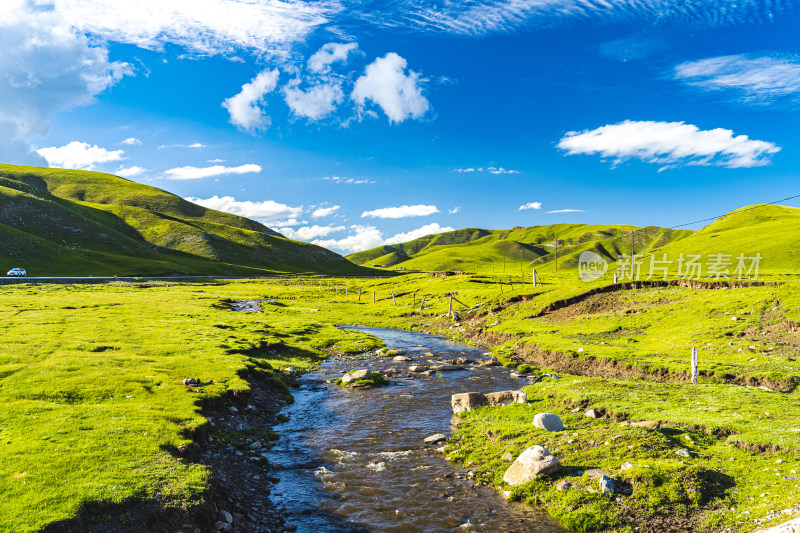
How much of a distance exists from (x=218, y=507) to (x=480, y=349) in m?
40.4

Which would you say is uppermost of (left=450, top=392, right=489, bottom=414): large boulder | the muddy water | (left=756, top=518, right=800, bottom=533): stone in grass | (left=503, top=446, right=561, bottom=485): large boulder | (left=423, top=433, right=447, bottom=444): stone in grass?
(left=756, top=518, right=800, bottom=533): stone in grass

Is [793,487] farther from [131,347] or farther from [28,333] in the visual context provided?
[28,333]

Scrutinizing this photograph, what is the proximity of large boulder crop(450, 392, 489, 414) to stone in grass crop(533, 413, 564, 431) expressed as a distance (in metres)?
5.52

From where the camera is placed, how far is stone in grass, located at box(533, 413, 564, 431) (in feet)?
73.0

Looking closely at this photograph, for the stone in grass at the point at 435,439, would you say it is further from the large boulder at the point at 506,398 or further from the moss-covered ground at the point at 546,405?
the large boulder at the point at 506,398

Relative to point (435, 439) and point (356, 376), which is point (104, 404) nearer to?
point (435, 439)

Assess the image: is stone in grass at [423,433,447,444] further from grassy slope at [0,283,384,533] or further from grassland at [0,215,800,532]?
grassy slope at [0,283,384,533]

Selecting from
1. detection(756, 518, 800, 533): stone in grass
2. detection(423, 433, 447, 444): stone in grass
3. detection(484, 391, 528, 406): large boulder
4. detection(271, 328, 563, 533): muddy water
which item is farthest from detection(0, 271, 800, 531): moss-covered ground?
detection(756, 518, 800, 533): stone in grass

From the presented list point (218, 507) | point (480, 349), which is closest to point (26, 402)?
point (218, 507)

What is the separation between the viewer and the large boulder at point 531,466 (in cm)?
1766

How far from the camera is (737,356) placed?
34875 mm

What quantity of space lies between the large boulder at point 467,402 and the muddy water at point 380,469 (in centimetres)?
71

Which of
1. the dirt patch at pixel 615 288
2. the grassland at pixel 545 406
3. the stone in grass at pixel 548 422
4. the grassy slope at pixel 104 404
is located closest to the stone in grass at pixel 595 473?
the grassland at pixel 545 406

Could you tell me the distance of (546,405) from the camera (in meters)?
27.0
